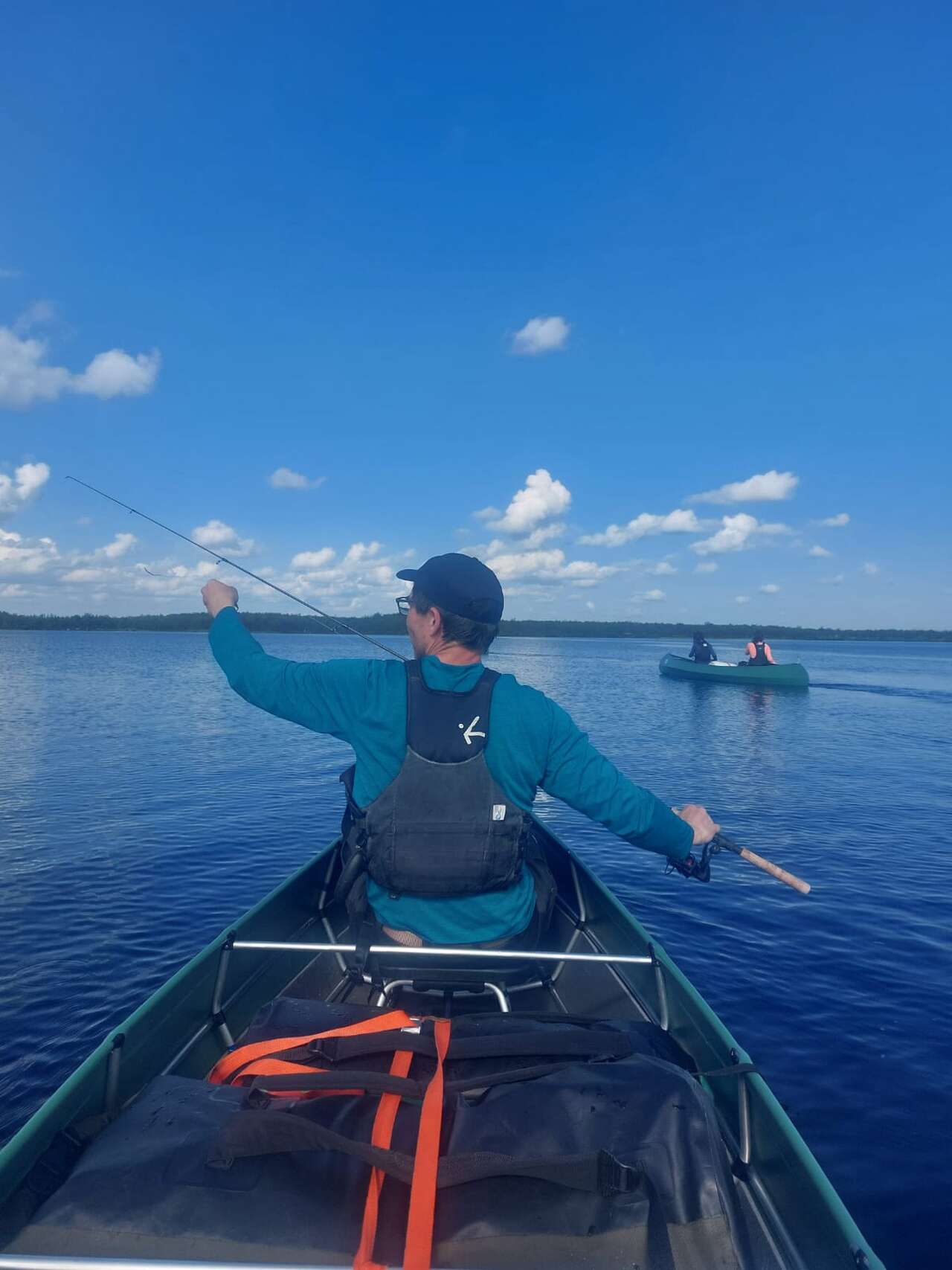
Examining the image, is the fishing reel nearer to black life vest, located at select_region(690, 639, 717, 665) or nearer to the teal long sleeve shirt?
the teal long sleeve shirt

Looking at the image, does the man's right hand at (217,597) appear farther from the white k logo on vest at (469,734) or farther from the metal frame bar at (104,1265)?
the metal frame bar at (104,1265)

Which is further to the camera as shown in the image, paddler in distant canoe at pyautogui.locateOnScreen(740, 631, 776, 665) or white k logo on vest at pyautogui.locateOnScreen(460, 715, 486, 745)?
paddler in distant canoe at pyautogui.locateOnScreen(740, 631, 776, 665)

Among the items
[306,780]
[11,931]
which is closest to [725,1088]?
[11,931]

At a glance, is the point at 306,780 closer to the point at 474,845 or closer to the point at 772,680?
the point at 474,845

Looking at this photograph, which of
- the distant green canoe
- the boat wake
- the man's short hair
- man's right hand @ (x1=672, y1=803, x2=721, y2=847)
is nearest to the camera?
the man's short hair

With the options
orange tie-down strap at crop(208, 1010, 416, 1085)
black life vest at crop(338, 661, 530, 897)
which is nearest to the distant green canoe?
black life vest at crop(338, 661, 530, 897)

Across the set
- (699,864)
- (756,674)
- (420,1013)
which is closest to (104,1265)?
(420,1013)

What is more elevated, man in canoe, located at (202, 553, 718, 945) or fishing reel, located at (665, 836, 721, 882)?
man in canoe, located at (202, 553, 718, 945)

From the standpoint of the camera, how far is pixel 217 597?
4508 millimetres

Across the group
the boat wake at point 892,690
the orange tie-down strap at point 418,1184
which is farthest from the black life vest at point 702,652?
the orange tie-down strap at point 418,1184

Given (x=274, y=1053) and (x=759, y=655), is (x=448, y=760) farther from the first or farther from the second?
(x=759, y=655)

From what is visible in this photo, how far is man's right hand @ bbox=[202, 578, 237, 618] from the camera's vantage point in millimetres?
4477

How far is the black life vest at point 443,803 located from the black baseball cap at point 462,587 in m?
0.36

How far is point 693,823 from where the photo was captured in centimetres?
450
